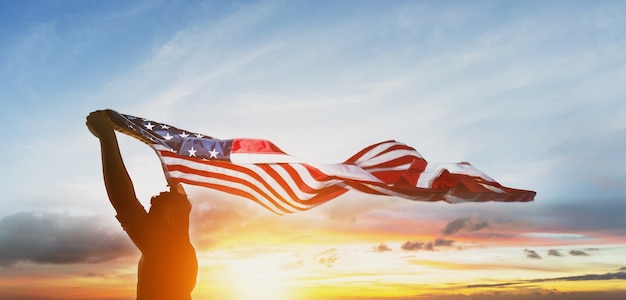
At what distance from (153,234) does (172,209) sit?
1.78 feet

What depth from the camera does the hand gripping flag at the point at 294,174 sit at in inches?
482

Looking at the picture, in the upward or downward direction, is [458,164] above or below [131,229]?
above

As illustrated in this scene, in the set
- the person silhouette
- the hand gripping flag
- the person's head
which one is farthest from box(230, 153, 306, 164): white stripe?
the person silhouette

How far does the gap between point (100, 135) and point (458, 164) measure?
6956 millimetres

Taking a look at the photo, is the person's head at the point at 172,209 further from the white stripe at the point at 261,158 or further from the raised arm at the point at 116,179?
the white stripe at the point at 261,158

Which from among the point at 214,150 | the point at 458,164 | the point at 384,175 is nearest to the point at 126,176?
the point at 214,150

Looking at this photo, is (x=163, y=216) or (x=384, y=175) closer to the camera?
(x=163, y=216)

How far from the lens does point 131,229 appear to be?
1020 centimetres

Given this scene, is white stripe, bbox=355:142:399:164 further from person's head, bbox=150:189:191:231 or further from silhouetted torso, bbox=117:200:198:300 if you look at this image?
silhouetted torso, bbox=117:200:198:300

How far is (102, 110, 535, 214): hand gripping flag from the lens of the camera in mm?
12250

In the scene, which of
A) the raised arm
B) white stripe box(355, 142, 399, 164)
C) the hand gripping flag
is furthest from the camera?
white stripe box(355, 142, 399, 164)

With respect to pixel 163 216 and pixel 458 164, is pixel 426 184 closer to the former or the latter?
pixel 458 164

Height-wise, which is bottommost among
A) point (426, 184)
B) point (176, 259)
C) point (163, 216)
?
point (176, 259)

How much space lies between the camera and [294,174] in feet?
41.4
